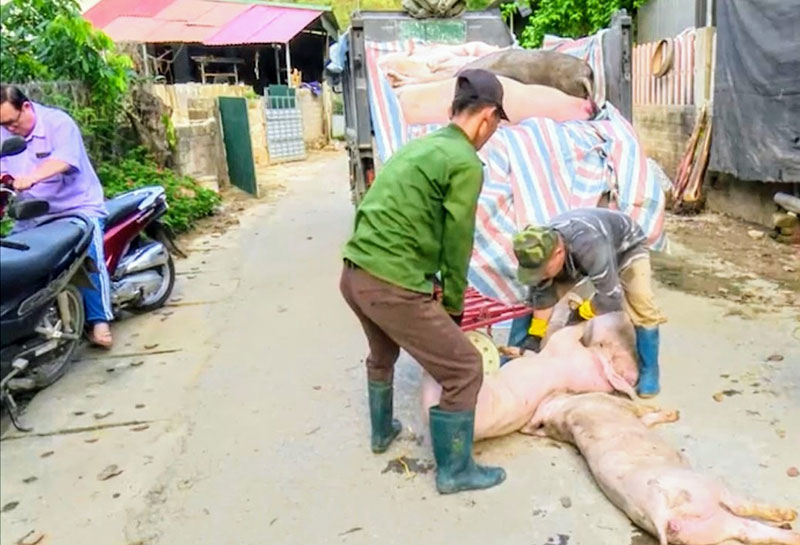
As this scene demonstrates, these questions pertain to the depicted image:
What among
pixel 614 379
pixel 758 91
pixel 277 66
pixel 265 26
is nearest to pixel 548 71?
pixel 758 91

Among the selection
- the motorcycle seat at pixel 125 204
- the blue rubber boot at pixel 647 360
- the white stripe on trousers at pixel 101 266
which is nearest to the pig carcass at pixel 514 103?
the motorcycle seat at pixel 125 204

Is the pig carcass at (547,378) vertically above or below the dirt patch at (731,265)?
above

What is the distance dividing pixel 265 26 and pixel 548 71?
49.4 feet

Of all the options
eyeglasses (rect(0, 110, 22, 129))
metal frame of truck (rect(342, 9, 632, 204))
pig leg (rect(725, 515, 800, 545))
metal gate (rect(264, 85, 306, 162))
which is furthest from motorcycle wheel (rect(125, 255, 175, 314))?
metal gate (rect(264, 85, 306, 162))

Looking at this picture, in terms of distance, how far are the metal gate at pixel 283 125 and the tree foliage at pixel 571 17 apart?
206 inches

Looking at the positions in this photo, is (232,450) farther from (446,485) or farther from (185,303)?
(185,303)

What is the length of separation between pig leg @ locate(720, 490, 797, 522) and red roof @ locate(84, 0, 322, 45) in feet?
56.3

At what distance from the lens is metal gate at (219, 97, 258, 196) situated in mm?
10383

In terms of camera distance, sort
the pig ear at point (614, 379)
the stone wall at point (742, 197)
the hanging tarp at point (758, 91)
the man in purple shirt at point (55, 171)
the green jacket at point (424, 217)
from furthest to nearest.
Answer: the stone wall at point (742, 197) → the hanging tarp at point (758, 91) → the pig ear at point (614, 379) → the green jacket at point (424, 217) → the man in purple shirt at point (55, 171)

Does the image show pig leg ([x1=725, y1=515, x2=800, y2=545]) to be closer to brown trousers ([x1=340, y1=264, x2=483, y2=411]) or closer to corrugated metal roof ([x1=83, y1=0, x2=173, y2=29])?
brown trousers ([x1=340, y1=264, x2=483, y2=411])

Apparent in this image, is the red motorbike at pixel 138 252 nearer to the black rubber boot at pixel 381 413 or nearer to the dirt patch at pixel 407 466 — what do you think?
the black rubber boot at pixel 381 413

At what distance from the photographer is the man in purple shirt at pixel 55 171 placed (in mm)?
1341

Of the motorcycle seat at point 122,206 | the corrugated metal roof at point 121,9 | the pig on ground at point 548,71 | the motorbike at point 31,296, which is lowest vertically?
the motorcycle seat at point 122,206

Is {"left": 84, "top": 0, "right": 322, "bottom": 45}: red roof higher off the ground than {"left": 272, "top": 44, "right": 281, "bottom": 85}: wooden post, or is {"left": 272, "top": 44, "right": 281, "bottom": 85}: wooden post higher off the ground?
{"left": 84, "top": 0, "right": 322, "bottom": 45}: red roof
